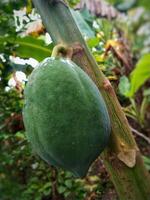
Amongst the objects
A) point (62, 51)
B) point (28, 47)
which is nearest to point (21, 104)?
point (28, 47)

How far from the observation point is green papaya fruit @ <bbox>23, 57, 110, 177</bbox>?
0.61 metres

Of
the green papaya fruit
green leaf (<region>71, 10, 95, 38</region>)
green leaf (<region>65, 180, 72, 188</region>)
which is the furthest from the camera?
green leaf (<region>71, 10, 95, 38</region>)

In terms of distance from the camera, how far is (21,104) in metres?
1.47

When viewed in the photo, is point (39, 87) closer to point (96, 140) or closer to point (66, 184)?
point (96, 140)

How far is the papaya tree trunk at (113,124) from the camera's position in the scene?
2.20 ft

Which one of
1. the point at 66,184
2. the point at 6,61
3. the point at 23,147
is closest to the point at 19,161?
the point at 23,147

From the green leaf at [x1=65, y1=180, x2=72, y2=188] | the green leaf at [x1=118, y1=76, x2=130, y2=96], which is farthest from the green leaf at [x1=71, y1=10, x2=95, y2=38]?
the green leaf at [x1=65, y1=180, x2=72, y2=188]

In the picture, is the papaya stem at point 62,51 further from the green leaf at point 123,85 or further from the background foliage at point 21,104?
the green leaf at point 123,85

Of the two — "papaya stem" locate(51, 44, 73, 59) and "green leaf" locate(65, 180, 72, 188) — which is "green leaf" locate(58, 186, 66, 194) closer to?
"green leaf" locate(65, 180, 72, 188)

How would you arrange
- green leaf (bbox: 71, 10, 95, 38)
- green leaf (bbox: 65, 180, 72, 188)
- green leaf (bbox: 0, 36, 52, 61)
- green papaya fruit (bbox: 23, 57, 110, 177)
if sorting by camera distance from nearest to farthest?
1. green papaya fruit (bbox: 23, 57, 110, 177)
2. green leaf (bbox: 0, 36, 52, 61)
3. green leaf (bbox: 65, 180, 72, 188)
4. green leaf (bbox: 71, 10, 95, 38)

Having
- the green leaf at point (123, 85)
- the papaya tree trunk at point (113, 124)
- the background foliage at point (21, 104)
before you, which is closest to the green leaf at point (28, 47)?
the background foliage at point (21, 104)

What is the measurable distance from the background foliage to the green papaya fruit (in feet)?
0.72

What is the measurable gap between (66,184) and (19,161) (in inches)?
13.0

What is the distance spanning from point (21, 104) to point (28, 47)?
11.9 inches
